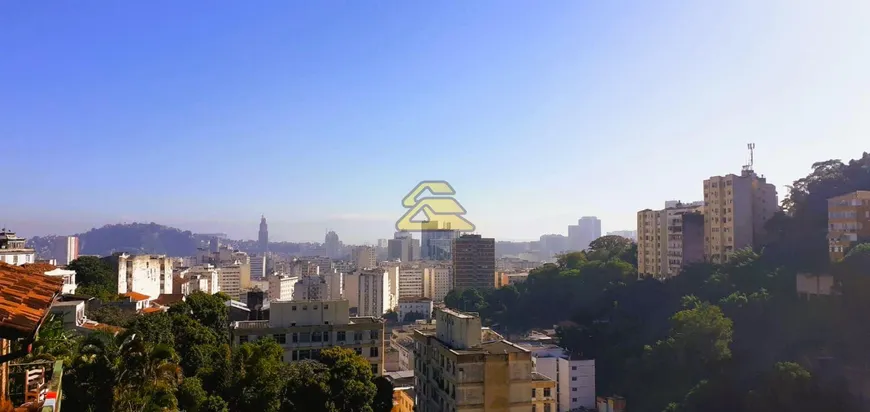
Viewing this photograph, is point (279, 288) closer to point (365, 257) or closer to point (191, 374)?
point (365, 257)

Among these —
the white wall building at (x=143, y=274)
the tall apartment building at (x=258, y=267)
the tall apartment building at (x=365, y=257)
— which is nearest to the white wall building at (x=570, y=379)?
the white wall building at (x=143, y=274)

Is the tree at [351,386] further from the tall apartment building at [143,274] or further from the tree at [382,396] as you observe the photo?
the tall apartment building at [143,274]

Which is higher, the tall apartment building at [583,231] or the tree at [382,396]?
the tall apartment building at [583,231]

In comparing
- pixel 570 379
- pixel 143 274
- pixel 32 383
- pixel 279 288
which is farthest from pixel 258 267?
pixel 32 383

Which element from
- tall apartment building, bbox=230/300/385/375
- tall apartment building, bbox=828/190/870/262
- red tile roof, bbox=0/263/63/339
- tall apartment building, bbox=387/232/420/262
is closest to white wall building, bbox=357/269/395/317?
tall apartment building, bbox=828/190/870/262

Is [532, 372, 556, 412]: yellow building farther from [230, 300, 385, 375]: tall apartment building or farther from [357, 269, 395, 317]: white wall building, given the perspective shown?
[357, 269, 395, 317]: white wall building

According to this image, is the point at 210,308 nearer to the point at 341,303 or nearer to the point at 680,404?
the point at 341,303

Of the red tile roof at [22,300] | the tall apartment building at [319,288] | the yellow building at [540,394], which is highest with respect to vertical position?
the red tile roof at [22,300]
